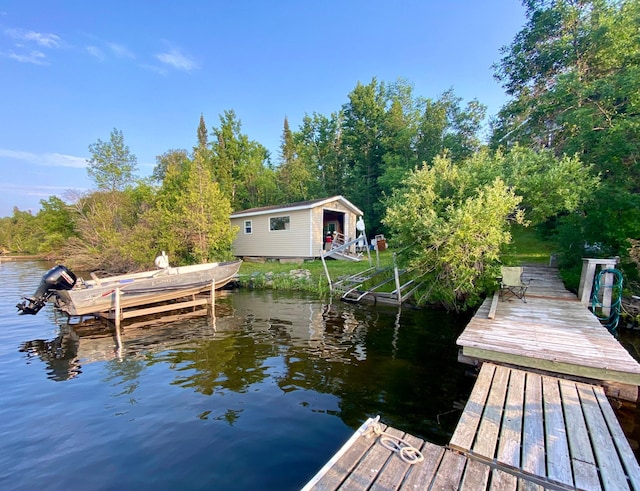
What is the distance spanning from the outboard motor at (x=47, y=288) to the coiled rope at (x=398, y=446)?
9458 millimetres

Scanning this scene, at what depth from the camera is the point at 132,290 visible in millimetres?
8602

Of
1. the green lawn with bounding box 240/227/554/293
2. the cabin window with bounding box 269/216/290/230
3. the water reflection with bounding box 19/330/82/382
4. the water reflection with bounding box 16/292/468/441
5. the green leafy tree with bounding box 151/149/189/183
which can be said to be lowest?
the water reflection with bounding box 19/330/82/382

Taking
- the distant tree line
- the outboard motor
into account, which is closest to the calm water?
the outboard motor

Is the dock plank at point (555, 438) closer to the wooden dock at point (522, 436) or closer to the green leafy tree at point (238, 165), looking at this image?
the wooden dock at point (522, 436)

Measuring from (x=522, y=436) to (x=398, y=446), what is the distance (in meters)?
1.15

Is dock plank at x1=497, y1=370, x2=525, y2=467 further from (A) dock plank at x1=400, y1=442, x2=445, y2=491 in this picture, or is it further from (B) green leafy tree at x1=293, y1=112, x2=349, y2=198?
(B) green leafy tree at x1=293, y1=112, x2=349, y2=198

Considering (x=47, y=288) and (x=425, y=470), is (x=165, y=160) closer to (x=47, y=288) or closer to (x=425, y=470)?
(x=47, y=288)

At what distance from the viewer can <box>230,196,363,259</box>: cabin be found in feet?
53.9

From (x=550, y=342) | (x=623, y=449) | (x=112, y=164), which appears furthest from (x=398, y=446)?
(x=112, y=164)

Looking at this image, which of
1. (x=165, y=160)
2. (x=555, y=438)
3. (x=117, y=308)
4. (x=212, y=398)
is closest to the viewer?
(x=555, y=438)

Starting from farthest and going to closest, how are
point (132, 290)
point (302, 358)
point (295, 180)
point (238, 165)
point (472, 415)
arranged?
point (238, 165), point (295, 180), point (132, 290), point (302, 358), point (472, 415)

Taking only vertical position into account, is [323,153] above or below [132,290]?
above

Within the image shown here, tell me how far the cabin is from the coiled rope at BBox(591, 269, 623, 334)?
38.1ft

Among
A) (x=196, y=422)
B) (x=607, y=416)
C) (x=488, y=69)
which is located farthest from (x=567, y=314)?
(x=488, y=69)
